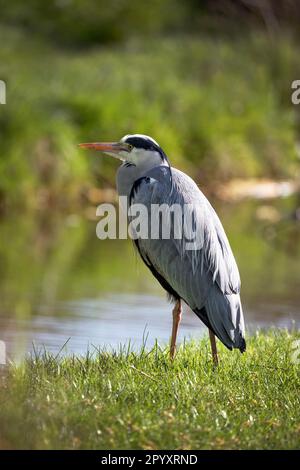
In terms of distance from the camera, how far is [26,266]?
40.8 ft

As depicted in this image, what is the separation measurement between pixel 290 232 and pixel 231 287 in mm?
8679

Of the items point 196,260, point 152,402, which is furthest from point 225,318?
point 152,402

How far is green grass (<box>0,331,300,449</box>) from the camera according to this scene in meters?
5.24

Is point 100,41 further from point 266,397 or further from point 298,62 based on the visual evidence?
point 266,397

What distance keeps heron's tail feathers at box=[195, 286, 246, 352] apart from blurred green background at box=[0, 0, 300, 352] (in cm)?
341

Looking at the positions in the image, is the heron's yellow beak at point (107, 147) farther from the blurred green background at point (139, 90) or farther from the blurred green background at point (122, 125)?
the blurred green background at point (139, 90)

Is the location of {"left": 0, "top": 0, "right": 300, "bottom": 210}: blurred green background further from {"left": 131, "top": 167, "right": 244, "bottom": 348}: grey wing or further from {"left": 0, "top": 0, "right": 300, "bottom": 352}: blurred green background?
{"left": 131, "top": 167, "right": 244, "bottom": 348}: grey wing

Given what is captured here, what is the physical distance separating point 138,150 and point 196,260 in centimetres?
80

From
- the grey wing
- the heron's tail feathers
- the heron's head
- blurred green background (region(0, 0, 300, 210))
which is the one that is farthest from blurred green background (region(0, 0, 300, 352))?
the heron's tail feathers

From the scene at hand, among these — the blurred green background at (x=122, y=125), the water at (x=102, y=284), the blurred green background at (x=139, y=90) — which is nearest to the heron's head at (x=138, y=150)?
the water at (x=102, y=284)

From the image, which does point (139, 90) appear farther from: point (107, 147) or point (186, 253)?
point (186, 253)

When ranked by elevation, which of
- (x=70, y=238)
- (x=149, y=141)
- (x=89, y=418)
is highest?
(x=70, y=238)

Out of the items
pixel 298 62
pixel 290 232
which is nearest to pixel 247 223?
pixel 290 232

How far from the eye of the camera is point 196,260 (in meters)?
6.80
